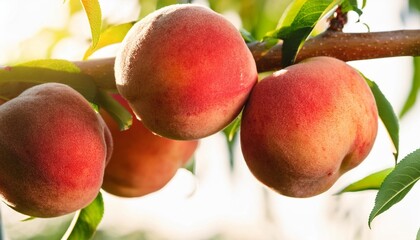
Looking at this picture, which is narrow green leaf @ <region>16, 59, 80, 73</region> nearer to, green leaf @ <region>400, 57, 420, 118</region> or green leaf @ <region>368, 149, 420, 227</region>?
green leaf @ <region>368, 149, 420, 227</region>

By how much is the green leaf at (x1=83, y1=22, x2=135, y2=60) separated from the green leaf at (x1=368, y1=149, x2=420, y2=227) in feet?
1.60

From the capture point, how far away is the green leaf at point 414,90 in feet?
4.70

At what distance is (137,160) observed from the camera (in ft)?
4.39

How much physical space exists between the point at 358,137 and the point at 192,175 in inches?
20.9

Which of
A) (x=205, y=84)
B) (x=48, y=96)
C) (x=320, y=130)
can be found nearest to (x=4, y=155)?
(x=48, y=96)

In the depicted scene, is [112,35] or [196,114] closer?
[196,114]

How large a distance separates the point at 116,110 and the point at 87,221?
18 cm

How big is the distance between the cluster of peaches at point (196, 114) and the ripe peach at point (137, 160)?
0.25 metres

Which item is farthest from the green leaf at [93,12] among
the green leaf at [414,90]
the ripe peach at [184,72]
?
the green leaf at [414,90]

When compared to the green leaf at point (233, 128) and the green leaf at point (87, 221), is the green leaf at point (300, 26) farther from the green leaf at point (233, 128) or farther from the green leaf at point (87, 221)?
the green leaf at point (87, 221)

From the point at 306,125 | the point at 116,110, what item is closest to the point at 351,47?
the point at 306,125

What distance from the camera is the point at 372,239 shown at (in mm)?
3127

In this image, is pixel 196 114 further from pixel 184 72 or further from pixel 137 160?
pixel 137 160

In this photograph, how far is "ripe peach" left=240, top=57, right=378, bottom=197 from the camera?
984 millimetres
